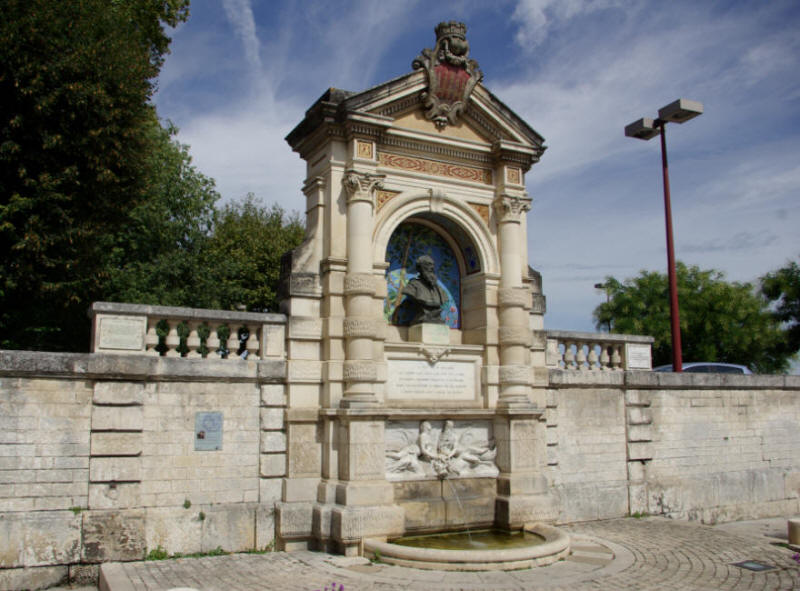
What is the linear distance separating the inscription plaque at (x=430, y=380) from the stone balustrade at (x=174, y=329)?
67.4 inches

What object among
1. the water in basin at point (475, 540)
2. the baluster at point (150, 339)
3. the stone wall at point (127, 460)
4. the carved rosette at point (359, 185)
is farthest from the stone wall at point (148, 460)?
the carved rosette at point (359, 185)

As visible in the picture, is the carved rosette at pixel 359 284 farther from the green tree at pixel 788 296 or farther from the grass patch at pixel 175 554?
the green tree at pixel 788 296

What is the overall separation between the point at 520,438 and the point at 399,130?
195 inches

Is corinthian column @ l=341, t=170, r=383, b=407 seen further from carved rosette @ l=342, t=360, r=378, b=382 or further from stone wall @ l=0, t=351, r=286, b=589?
stone wall @ l=0, t=351, r=286, b=589

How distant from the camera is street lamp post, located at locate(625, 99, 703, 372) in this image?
45.4ft

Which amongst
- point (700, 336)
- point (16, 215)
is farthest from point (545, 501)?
point (700, 336)

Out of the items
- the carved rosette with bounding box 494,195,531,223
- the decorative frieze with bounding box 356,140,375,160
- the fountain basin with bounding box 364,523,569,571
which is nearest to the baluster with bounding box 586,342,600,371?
the carved rosette with bounding box 494,195,531,223

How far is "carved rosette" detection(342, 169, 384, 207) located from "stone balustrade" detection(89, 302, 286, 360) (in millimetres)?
1990

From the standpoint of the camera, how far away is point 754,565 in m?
8.95

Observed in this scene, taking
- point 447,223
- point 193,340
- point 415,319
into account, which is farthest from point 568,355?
point 193,340

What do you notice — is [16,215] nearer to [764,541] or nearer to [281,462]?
[281,462]

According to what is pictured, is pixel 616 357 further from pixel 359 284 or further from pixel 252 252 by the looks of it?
pixel 252 252

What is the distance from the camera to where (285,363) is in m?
9.69

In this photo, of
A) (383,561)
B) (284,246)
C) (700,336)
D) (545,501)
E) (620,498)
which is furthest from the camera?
(700,336)
